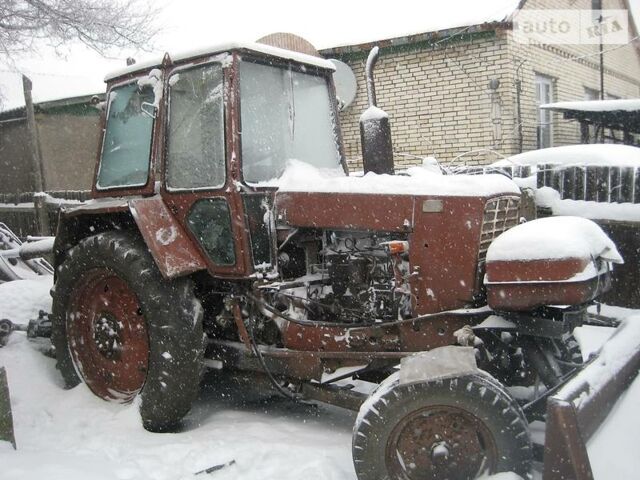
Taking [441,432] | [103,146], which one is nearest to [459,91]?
[103,146]

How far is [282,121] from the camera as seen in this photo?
3639mm

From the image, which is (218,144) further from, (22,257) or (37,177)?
(37,177)

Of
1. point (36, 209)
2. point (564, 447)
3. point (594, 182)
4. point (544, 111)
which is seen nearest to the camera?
point (564, 447)

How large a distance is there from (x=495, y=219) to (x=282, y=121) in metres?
1.42

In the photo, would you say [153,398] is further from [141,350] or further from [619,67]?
[619,67]

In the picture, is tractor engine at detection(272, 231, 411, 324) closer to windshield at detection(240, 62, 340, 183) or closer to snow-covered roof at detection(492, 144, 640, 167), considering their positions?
windshield at detection(240, 62, 340, 183)

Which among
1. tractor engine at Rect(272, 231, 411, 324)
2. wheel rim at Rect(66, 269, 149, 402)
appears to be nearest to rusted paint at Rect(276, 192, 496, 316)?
tractor engine at Rect(272, 231, 411, 324)

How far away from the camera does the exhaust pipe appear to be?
346 centimetres

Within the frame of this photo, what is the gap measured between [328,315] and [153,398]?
111 centimetres

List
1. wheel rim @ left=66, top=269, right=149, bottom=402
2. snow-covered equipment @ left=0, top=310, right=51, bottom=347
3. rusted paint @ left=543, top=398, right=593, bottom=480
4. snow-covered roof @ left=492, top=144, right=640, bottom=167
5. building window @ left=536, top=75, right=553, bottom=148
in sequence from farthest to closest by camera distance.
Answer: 1. building window @ left=536, top=75, right=553, bottom=148
2. snow-covered roof @ left=492, top=144, right=640, bottom=167
3. snow-covered equipment @ left=0, top=310, right=51, bottom=347
4. wheel rim @ left=66, top=269, right=149, bottom=402
5. rusted paint @ left=543, top=398, right=593, bottom=480

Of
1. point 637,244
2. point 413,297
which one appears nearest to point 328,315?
A: point 413,297

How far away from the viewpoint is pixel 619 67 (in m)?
15.8

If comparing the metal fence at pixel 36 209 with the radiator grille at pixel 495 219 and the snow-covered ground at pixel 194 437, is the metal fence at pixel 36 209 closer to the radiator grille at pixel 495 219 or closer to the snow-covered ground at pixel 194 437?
the snow-covered ground at pixel 194 437

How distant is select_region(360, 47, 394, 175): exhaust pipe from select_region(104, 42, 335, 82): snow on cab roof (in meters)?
0.52
